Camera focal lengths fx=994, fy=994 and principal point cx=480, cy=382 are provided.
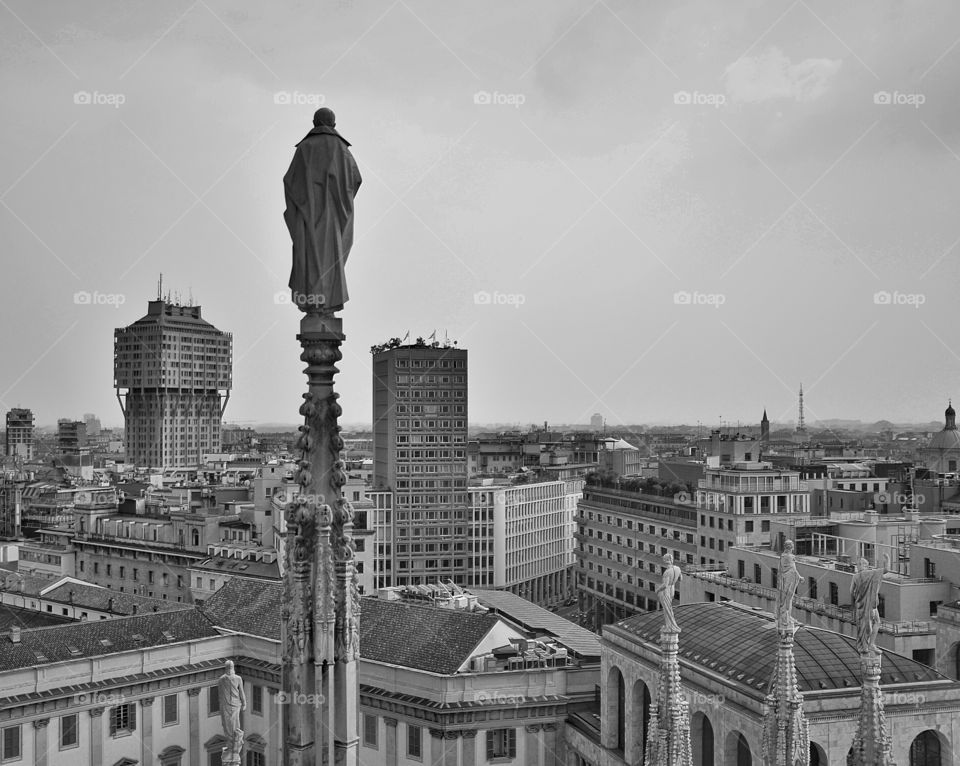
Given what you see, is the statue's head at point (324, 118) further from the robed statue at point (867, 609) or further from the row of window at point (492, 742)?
the row of window at point (492, 742)

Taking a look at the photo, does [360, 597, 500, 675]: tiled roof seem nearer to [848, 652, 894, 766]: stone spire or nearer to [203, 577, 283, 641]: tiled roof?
[203, 577, 283, 641]: tiled roof

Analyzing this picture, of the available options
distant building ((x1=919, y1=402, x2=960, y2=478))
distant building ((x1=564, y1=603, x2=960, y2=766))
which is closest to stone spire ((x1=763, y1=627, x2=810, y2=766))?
distant building ((x1=564, y1=603, x2=960, y2=766))

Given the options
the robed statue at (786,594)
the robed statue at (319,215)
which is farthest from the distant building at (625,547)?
the robed statue at (319,215)

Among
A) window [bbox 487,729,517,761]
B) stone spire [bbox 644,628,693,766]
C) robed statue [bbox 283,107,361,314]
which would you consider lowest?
window [bbox 487,729,517,761]

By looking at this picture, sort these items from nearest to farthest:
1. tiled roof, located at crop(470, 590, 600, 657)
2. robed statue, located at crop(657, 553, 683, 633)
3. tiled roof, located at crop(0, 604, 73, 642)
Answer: robed statue, located at crop(657, 553, 683, 633) → tiled roof, located at crop(470, 590, 600, 657) → tiled roof, located at crop(0, 604, 73, 642)

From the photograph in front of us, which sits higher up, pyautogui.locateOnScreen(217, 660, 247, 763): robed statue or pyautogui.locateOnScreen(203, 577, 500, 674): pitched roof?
pyautogui.locateOnScreen(217, 660, 247, 763): robed statue

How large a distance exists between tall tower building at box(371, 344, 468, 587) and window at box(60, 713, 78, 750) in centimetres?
6451

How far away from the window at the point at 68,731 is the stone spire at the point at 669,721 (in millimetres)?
31032

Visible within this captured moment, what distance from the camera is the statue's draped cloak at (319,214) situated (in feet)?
28.3

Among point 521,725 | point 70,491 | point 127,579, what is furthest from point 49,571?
point 521,725

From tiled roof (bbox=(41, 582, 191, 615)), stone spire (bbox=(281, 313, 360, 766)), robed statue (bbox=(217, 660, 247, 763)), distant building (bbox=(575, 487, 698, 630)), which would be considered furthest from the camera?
distant building (bbox=(575, 487, 698, 630))

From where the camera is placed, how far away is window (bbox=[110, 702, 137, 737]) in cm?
3834

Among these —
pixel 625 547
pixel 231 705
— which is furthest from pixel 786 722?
pixel 625 547

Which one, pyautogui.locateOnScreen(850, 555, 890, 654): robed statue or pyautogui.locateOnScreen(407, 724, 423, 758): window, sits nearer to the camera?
pyautogui.locateOnScreen(850, 555, 890, 654): robed statue
